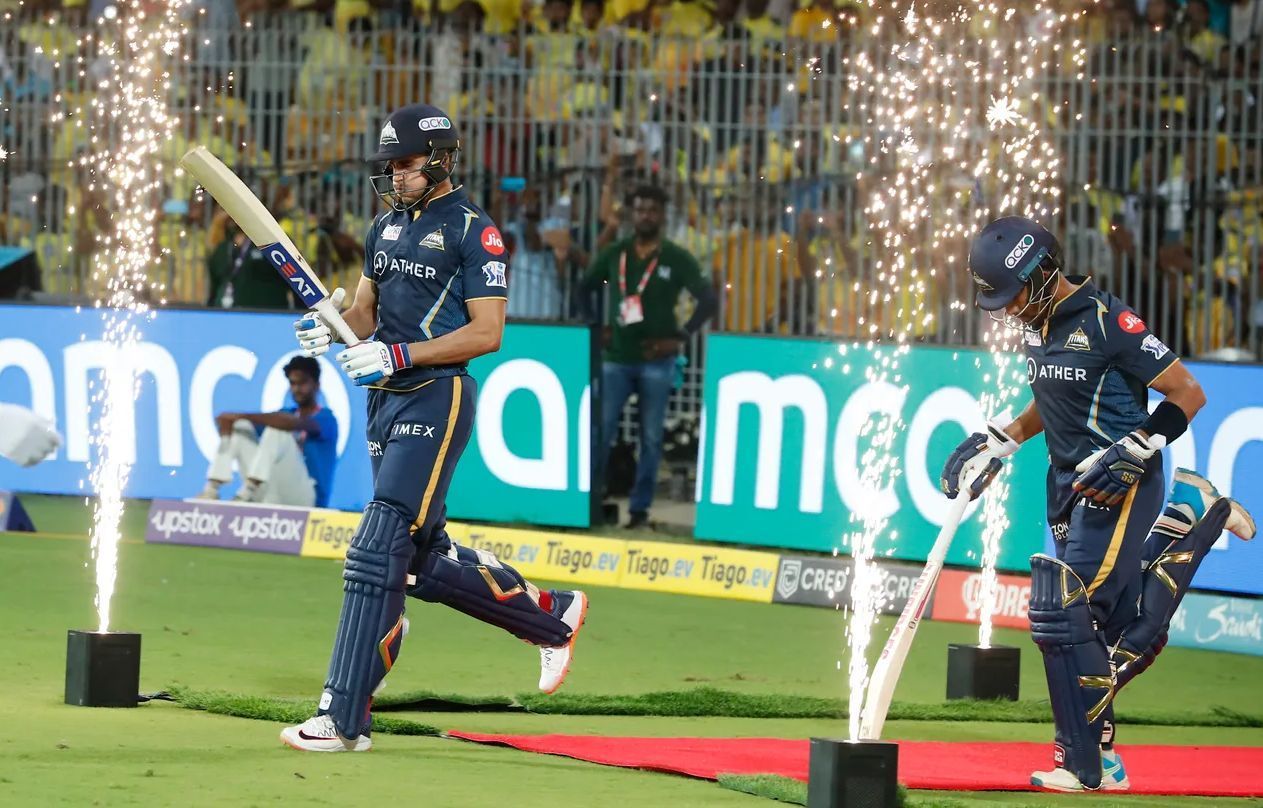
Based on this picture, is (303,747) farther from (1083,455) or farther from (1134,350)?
(1134,350)

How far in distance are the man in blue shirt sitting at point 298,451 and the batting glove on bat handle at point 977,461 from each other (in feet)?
25.7

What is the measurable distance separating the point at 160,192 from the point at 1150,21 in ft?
26.8

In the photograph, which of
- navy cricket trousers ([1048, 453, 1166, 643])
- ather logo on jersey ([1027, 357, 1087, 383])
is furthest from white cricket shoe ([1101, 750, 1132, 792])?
ather logo on jersey ([1027, 357, 1087, 383])

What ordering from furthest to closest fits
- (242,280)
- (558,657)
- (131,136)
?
(131,136), (242,280), (558,657)

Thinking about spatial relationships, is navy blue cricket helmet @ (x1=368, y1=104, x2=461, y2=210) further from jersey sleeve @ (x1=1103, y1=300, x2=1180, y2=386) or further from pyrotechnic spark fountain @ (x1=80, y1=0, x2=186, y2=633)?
pyrotechnic spark fountain @ (x1=80, y1=0, x2=186, y2=633)

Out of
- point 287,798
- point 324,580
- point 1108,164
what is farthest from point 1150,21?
point 287,798

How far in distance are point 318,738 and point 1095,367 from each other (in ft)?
10.2

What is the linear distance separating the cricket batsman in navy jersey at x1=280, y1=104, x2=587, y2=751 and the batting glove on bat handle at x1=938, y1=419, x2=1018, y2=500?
180cm

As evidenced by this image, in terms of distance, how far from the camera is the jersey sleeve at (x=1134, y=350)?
795cm

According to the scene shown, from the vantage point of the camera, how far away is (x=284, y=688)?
9625 mm

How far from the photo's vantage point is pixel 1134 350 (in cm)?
795

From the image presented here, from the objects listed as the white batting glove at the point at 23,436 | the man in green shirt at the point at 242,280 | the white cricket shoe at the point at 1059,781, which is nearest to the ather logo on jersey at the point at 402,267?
the white batting glove at the point at 23,436

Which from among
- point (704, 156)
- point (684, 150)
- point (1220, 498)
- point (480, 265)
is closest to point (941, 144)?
point (704, 156)

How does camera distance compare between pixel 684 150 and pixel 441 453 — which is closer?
pixel 441 453
